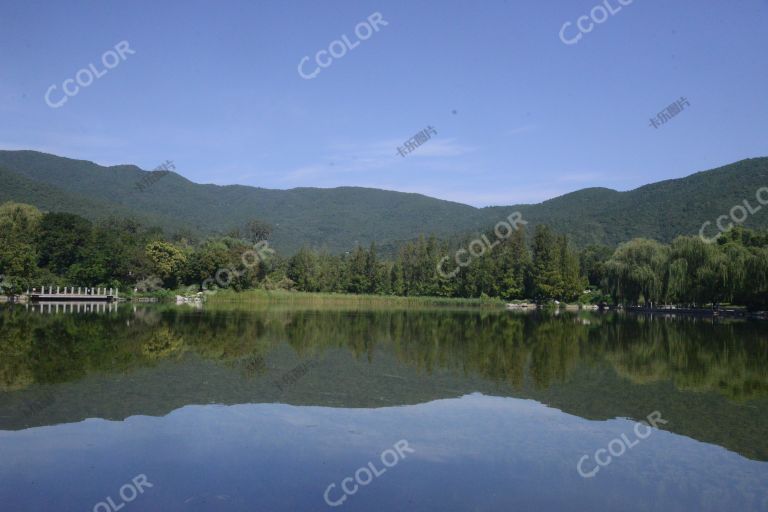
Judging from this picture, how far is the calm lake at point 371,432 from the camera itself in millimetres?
6070

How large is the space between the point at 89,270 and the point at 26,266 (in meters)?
5.55

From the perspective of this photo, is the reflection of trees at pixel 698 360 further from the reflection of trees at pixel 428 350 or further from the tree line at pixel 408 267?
the tree line at pixel 408 267

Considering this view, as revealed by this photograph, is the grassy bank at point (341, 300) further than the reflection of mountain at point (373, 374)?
Yes

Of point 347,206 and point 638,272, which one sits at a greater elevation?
point 347,206

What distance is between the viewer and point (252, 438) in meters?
7.91

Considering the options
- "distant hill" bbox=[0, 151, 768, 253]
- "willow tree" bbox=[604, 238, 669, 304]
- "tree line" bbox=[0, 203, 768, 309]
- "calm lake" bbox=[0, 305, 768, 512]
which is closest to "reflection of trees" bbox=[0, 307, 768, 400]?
"calm lake" bbox=[0, 305, 768, 512]

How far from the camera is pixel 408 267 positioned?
73938 millimetres

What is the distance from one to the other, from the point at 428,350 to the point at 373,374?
5167 mm

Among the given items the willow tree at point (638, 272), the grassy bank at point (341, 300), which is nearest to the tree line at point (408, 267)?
the willow tree at point (638, 272)

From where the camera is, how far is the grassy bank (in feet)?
195

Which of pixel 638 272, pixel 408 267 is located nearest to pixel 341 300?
pixel 408 267

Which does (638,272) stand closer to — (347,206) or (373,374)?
(373,374)

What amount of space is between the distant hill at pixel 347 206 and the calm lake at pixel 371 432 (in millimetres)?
79659

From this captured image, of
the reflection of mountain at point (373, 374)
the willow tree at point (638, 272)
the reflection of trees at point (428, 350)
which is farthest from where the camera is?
the willow tree at point (638, 272)
